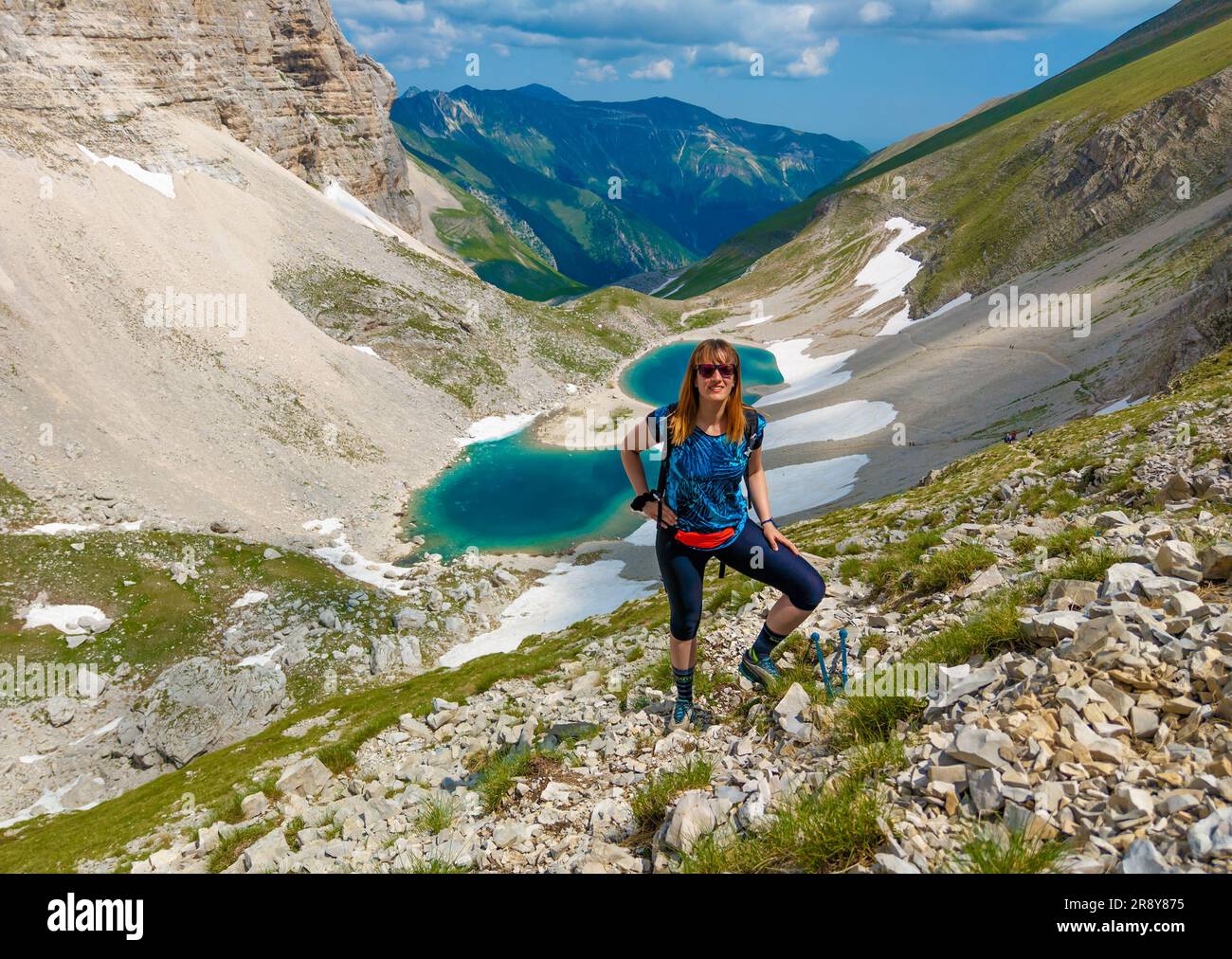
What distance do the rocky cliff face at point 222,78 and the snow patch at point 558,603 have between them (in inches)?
2737

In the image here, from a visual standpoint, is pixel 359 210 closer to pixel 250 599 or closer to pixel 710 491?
pixel 250 599

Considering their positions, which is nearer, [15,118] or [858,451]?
[858,451]

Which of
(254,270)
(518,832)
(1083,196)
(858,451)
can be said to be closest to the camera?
(518,832)

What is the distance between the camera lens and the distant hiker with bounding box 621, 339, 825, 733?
8031 millimetres

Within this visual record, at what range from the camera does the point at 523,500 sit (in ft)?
212

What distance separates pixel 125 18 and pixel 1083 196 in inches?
5171

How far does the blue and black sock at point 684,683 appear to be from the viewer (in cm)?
945

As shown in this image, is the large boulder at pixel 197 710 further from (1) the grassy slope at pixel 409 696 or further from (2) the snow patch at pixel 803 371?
(2) the snow patch at pixel 803 371

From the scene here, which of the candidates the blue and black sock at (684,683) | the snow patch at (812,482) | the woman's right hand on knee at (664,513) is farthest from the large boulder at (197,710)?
the snow patch at (812,482)

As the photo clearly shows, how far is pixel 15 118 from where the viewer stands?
6706 centimetres
